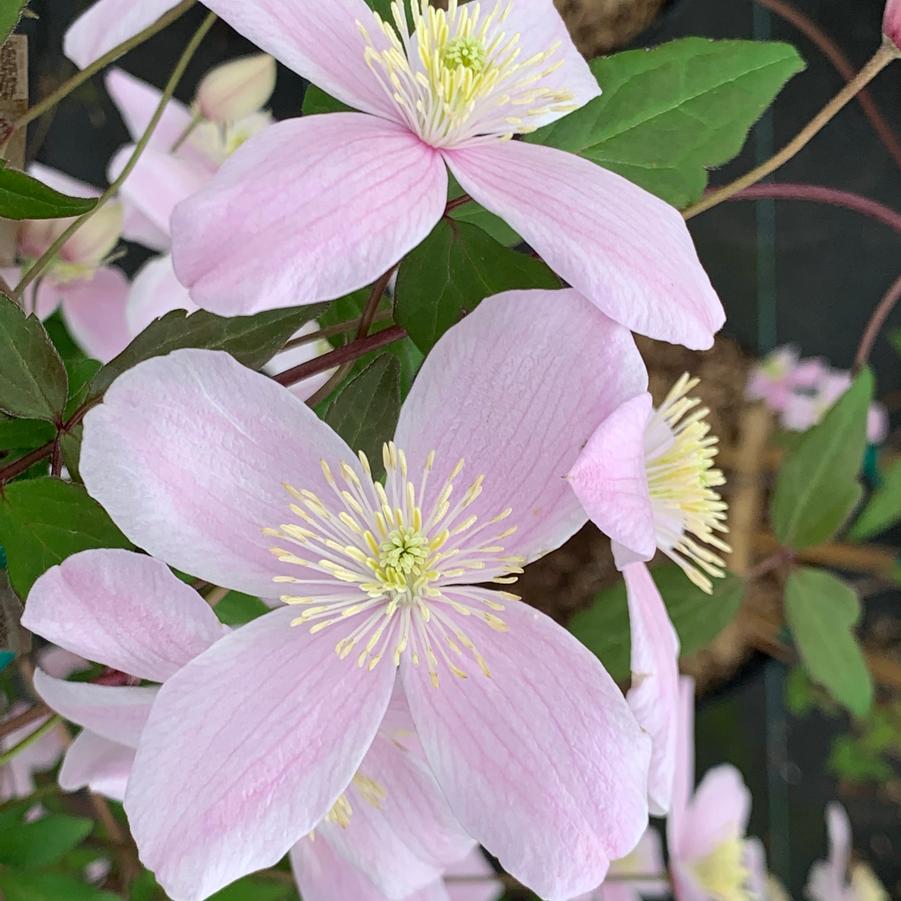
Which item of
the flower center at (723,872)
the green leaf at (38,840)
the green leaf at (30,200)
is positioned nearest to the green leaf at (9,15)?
the green leaf at (30,200)

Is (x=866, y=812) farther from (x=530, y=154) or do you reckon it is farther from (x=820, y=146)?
(x=530, y=154)

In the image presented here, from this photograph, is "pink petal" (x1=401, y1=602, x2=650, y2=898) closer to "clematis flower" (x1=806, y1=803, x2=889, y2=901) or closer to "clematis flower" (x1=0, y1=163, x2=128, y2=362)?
"clematis flower" (x1=0, y1=163, x2=128, y2=362)

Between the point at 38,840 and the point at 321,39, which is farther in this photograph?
the point at 38,840

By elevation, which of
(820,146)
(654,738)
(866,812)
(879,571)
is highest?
(654,738)

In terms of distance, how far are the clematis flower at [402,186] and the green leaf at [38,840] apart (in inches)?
14.3

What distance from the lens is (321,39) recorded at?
0.30 meters

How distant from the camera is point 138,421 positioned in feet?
0.90

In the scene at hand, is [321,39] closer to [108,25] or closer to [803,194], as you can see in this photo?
[108,25]

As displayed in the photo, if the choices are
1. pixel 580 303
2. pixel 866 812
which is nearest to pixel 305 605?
pixel 580 303

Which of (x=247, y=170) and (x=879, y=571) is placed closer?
(x=247, y=170)

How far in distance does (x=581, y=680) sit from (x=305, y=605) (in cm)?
10

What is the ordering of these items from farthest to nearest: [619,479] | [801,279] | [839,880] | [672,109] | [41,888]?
[801,279] → [839,880] → [41,888] → [672,109] → [619,479]

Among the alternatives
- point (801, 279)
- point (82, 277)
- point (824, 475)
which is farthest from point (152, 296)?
point (801, 279)

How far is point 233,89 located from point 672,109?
0.28 metres
